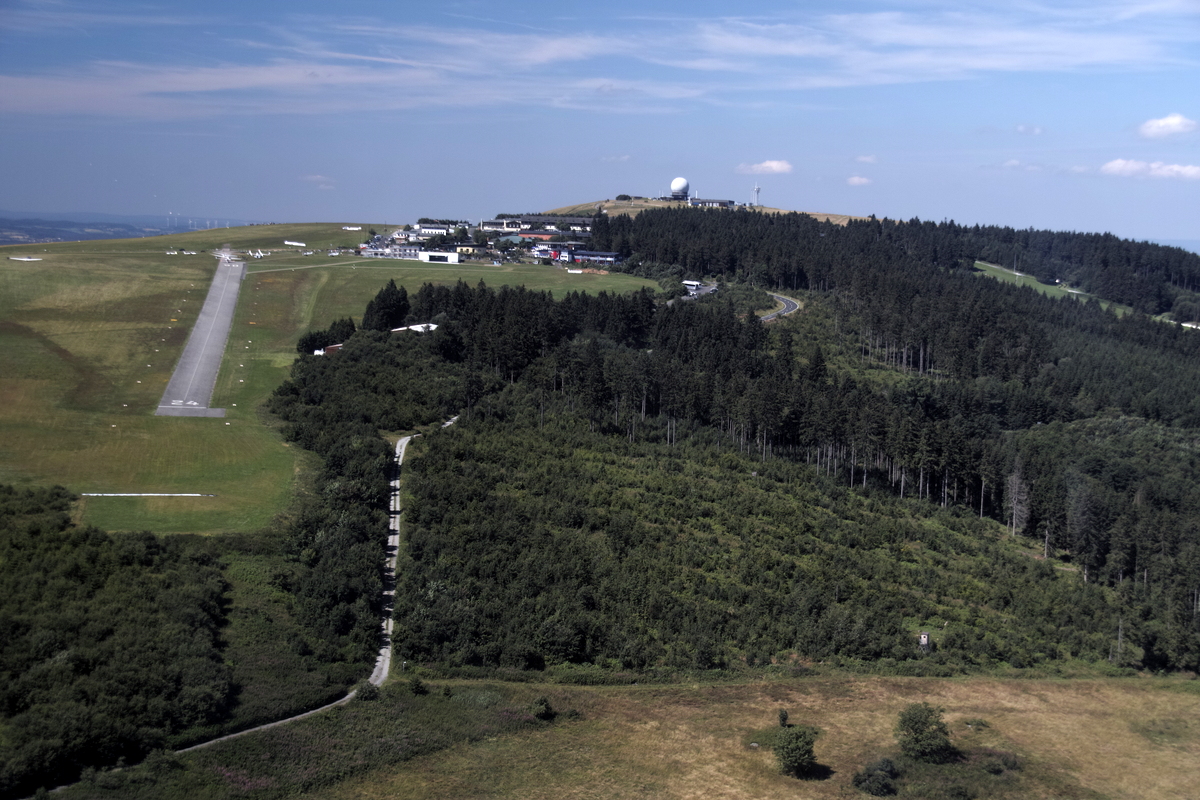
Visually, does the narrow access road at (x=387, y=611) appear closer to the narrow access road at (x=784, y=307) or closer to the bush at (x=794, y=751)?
the bush at (x=794, y=751)

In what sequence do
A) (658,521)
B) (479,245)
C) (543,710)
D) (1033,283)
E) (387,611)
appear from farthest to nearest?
(1033,283)
(479,245)
(658,521)
(387,611)
(543,710)

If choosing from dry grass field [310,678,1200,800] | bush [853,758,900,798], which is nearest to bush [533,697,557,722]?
dry grass field [310,678,1200,800]

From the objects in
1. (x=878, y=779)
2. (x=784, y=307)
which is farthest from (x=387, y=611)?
(x=784, y=307)

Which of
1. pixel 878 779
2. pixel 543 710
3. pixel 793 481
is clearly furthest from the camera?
pixel 793 481

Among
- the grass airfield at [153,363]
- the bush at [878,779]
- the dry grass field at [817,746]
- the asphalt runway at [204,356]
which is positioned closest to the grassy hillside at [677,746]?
the dry grass field at [817,746]

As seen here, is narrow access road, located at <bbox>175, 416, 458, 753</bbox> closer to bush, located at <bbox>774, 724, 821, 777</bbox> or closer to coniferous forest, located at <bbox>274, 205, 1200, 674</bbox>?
coniferous forest, located at <bbox>274, 205, 1200, 674</bbox>

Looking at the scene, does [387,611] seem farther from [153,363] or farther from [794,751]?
[153,363]
